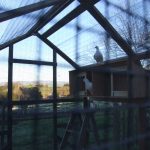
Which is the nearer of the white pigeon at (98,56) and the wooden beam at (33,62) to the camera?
the white pigeon at (98,56)

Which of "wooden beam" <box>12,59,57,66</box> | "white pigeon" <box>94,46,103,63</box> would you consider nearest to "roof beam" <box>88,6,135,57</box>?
"white pigeon" <box>94,46,103,63</box>

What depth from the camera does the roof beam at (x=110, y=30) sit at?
2.50 meters

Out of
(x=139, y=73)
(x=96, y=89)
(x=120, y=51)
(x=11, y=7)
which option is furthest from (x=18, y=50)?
(x=139, y=73)

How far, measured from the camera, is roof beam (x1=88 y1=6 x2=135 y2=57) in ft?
8.21

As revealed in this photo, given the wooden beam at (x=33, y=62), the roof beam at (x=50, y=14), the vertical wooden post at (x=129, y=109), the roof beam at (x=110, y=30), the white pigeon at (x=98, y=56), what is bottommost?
the vertical wooden post at (x=129, y=109)

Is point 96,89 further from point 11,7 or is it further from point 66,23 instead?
point 11,7

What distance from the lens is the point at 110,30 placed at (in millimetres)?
2631

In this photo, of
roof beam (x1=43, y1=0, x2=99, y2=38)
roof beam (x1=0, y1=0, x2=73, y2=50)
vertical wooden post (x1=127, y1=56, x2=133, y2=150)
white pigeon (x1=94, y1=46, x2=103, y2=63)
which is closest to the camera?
vertical wooden post (x1=127, y1=56, x2=133, y2=150)

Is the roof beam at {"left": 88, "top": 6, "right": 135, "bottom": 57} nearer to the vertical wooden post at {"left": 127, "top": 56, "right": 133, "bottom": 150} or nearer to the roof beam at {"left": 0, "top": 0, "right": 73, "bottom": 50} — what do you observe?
the vertical wooden post at {"left": 127, "top": 56, "right": 133, "bottom": 150}

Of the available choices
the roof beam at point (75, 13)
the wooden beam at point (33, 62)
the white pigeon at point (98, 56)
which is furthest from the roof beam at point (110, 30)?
the wooden beam at point (33, 62)

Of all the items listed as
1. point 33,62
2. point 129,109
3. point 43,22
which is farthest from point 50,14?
point 129,109

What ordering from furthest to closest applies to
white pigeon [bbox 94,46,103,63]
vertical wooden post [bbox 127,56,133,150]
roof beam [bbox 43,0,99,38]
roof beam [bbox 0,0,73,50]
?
roof beam [bbox 0,0,73,50]
roof beam [bbox 43,0,99,38]
white pigeon [bbox 94,46,103,63]
vertical wooden post [bbox 127,56,133,150]

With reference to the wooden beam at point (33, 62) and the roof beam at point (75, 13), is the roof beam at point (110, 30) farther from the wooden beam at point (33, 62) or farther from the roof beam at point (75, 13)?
the wooden beam at point (33, 62)

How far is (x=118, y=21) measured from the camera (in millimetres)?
2477
